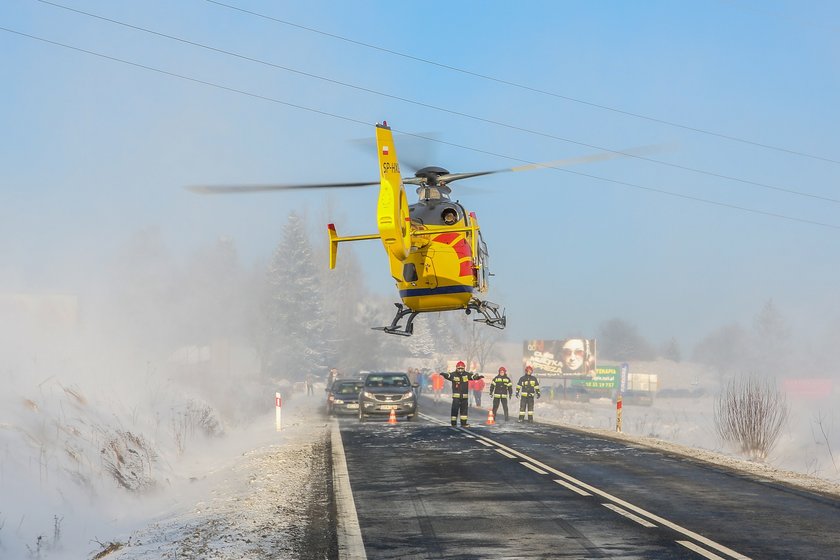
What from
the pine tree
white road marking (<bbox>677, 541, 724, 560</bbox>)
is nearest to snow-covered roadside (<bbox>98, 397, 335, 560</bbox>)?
white road marking (<bbox>677, 541, 724, 560</bbox>)

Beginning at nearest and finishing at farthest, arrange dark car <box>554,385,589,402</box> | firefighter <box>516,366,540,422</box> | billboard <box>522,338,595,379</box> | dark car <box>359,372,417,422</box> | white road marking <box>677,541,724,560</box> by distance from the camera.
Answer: white road marking <box>677,541,724,560</box>, dark car <box>359,372,417,422</box>, firefighter <box>516,366,540,422</box>, dark car <box>554,385,589,402</box>, billboard <box>522,338,595,379</box>

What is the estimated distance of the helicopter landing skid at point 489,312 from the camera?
78.7 ft

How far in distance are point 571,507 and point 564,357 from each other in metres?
68.3

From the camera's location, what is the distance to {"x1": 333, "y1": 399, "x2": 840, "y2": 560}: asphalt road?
875 centimetres

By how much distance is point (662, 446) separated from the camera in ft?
71.7

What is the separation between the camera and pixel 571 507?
11.4 metres

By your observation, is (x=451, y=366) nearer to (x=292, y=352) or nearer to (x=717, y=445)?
(x=292, y=352)

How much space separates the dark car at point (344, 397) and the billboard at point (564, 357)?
4495 cm

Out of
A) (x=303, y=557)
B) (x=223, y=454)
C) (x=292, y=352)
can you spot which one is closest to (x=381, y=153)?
(x=223, y=454)

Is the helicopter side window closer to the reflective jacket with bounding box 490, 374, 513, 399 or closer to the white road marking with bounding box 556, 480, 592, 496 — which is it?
the reflective jacket with bounding box 490, 374, 513, 399

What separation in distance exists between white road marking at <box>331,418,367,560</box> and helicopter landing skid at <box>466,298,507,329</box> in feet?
25.0

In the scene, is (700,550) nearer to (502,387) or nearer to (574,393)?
(502,387)

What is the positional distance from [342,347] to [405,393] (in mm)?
74119

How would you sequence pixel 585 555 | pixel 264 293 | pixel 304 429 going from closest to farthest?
1. pixel 585 555
2. pixel 304 429
3. pixel 264 293
